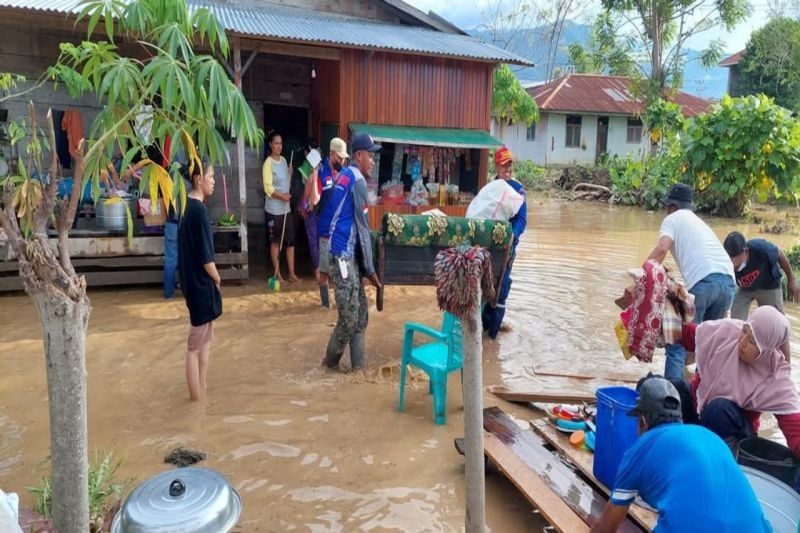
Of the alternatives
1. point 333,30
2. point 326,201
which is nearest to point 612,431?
point 326,201

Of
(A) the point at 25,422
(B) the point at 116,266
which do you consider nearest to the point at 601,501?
(A) the point at 25,422

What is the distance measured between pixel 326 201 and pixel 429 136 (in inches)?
109

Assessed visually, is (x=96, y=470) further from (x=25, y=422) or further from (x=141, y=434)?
(x=25, y=422)

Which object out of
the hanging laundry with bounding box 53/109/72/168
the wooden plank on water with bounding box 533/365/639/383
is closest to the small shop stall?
the wooden plank on water with bounding box 533/365/639/383

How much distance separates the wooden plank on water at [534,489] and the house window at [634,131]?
29317 mm

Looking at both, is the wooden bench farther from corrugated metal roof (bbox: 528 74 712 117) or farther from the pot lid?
corrugated metal roof (bbox: 528 74 712 117)

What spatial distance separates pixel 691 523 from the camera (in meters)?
2.35

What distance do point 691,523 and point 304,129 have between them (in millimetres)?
10288

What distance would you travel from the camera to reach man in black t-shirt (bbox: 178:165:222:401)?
14.6ft

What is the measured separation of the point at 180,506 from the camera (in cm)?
245

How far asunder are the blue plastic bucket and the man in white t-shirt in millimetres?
1171

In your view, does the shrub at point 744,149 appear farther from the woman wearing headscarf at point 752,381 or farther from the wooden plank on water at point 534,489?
the wooden plank on water at point 534,489

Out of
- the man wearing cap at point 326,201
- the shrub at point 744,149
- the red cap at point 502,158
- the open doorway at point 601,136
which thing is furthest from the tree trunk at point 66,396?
the open doorway at point 601,136

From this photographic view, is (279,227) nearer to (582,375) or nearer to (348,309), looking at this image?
(348,309)
